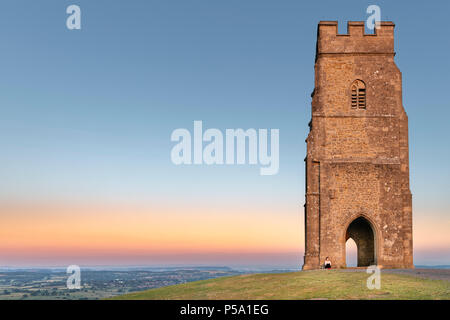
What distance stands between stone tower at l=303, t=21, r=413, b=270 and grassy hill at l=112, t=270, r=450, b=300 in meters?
6.67

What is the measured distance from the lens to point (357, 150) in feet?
104

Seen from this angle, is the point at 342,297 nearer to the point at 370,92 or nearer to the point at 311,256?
the point at 311,256

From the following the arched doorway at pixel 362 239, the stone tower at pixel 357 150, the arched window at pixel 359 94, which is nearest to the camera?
the stone tower at pixel 357 150

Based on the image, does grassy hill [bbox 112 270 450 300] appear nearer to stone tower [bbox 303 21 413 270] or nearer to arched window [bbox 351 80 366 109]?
stone tower [bbox 303 21 413 270]

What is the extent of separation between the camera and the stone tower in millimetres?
30828

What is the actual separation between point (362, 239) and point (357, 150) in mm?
7919

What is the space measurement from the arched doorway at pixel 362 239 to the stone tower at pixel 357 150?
3770 mm

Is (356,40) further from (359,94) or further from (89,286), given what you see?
(89,286)

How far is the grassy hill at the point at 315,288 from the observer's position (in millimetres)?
Answer: 18406

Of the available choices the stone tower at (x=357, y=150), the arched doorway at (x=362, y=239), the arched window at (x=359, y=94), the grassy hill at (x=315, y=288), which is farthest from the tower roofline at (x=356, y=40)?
the grassy hill at (x=315, y=288)

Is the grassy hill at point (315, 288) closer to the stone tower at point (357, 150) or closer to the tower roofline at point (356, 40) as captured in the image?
the stone tower at point (357, 150)
